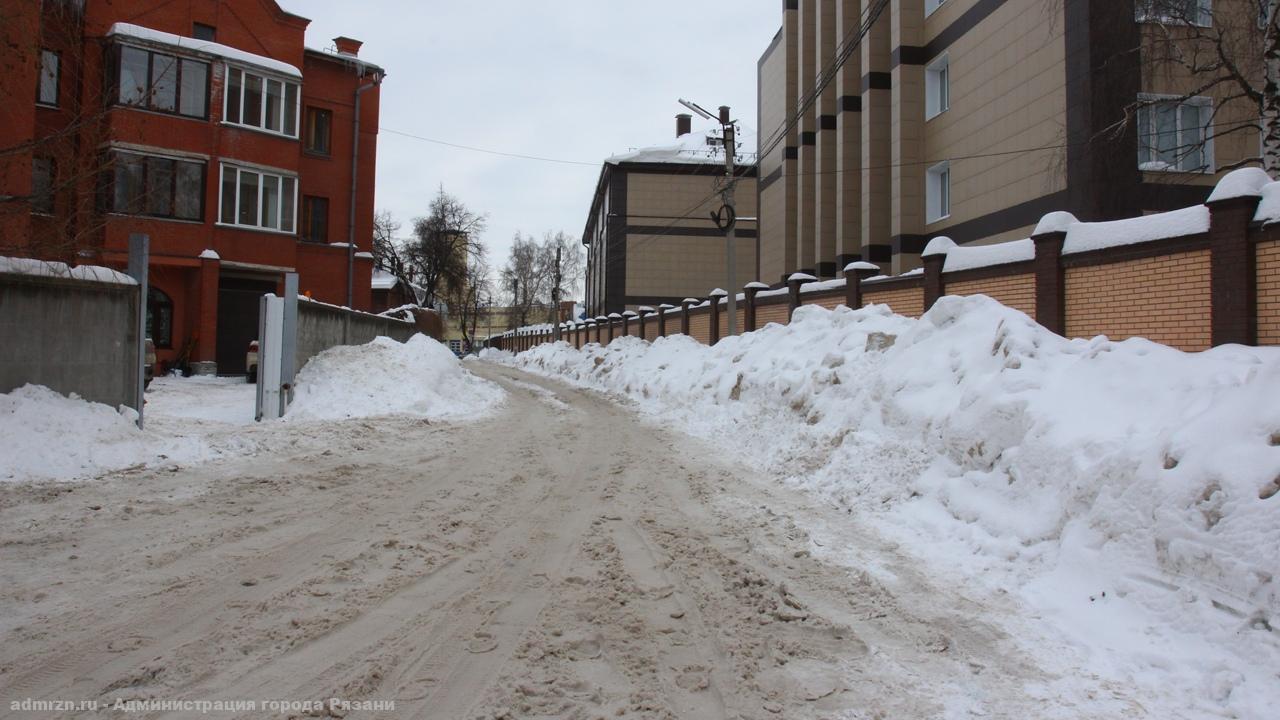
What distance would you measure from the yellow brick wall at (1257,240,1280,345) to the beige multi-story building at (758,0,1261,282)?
4360mm

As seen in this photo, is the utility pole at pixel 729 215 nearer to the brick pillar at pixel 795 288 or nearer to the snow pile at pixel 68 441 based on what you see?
the brick pillar at pixel 795 288

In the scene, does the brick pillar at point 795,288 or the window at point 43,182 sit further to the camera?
the brick pillar at point 795,288

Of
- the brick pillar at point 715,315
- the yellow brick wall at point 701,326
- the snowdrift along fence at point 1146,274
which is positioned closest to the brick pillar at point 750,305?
the brick pillar at point 715,315

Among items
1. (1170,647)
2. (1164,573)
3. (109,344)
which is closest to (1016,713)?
(1170,647)

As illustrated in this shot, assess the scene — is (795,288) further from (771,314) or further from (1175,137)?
(1175,137)

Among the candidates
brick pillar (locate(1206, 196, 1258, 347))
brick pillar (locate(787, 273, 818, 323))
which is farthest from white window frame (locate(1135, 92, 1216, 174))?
brick pillar (locate(1206, 196, 1258, 347))

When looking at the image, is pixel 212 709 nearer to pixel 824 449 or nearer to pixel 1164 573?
pixel 1164 573

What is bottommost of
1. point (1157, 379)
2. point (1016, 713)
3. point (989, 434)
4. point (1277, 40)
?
point (1016, 713)

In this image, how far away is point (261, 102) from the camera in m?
23.3

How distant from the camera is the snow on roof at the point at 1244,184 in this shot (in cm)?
729

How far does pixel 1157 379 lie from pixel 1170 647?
274cm

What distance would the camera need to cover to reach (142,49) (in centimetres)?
2102

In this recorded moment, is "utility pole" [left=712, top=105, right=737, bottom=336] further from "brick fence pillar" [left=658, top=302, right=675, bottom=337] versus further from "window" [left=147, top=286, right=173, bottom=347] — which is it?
"window" [left=147, top=286, right=173, bottom=347]

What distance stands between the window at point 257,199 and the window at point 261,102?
5.43 ft
